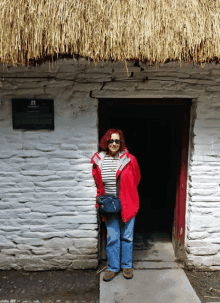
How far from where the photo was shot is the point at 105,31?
261 centimetres

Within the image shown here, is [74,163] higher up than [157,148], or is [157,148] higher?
[74,163]

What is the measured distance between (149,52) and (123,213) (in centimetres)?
178

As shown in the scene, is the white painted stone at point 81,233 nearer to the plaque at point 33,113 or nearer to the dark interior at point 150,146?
the plaque at point 33,113

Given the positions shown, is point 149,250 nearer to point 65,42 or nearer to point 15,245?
point 15,245

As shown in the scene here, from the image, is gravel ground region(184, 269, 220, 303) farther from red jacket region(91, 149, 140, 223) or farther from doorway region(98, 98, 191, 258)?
red jacket region(91, 149, 140, 223)

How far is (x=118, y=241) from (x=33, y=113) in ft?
6.10

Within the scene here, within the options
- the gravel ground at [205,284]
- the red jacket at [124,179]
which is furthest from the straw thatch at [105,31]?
the gravel ground at [205,284]

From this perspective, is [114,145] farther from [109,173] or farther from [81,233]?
[81,233]

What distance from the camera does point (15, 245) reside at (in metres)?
3.36

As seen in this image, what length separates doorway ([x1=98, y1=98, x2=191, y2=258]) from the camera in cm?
340

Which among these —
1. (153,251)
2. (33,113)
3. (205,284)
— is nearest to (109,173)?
(33,113)

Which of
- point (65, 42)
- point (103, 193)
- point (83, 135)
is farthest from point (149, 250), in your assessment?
point (65, 42)

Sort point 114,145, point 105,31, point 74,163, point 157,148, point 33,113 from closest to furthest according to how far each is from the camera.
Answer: point 105,31 → point 114,145 → point 33,113 → point 74,163 → point 157,148

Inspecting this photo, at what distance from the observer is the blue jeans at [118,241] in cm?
317
